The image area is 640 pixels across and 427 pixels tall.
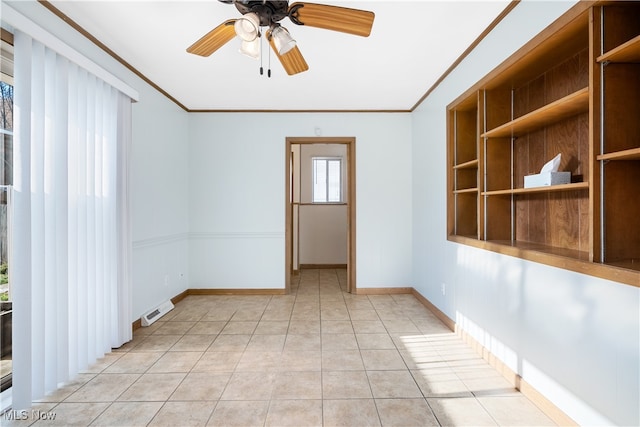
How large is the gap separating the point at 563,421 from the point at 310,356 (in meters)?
1.62

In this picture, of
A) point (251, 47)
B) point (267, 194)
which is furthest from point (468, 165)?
point (267, 194)

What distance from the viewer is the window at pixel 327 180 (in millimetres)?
6617

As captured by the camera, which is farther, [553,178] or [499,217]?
[499,217]

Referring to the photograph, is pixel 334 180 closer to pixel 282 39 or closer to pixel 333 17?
pixel 282 39

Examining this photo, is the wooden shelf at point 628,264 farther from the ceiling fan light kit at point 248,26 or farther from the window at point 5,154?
the window at point 5,154

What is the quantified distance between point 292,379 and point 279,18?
7.53ft

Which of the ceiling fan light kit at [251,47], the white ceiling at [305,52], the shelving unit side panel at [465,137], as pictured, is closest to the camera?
the ceiling fan light kit at [251,47]

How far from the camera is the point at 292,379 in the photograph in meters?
2.24

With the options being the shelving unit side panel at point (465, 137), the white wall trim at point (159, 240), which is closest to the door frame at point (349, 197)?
the white wall trim at point (159, 240)

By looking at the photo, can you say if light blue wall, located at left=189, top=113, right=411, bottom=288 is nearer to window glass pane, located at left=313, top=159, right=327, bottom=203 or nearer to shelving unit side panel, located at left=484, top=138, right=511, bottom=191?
shelving unit side panel, located at left=484, top=138, right=511, bottom=191

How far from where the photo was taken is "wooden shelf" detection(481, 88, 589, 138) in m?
1.70

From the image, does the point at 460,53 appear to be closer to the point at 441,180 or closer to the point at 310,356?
the point at 441,180

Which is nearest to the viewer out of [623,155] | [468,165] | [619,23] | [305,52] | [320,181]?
[623,155]

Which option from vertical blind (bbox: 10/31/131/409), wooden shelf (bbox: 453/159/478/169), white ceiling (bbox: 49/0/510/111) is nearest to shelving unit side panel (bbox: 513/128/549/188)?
wooden shelf (bbox: 453/159/478/169)
